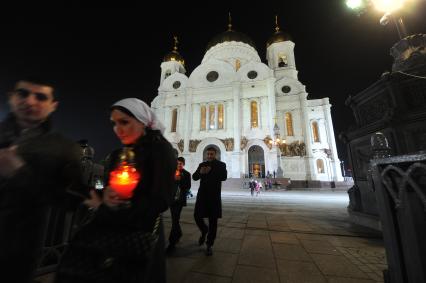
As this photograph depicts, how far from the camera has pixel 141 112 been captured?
4.20 feet

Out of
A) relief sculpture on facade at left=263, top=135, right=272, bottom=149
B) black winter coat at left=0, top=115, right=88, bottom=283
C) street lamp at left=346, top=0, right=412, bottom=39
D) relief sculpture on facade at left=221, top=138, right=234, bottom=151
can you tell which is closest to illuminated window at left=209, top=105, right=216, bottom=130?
relief sculpture on facade at left=221, top=138, right=234, bottom=151

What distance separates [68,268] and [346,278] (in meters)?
2.73

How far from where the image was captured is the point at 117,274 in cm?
83

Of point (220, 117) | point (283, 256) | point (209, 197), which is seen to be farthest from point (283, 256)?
point (220, 117)

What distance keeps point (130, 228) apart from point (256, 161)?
25686 millimetres

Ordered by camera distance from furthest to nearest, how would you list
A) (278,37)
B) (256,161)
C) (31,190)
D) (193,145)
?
(278,37), (193,145), (256,161), (31,190)

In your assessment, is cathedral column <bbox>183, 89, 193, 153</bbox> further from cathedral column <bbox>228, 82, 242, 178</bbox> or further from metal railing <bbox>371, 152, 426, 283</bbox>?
metal railing <bbox>371, 152, 426, 283</bbox>

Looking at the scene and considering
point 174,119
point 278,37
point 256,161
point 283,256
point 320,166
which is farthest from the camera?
point 278,37

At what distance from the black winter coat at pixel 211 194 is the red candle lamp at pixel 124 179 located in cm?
244

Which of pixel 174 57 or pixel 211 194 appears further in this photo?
pixel 174 57

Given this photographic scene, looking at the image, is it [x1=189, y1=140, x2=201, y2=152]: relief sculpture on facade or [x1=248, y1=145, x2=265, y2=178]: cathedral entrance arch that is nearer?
[x1=248, y1=145, x2=265, y2=178]: cathedral entrance arch

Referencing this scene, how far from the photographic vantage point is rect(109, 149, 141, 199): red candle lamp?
3.24 feet

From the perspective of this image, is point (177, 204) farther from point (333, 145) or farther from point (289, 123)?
point (333, 145)

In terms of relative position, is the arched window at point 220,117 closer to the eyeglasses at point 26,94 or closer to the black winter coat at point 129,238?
the eyeglasses at point 26,94
